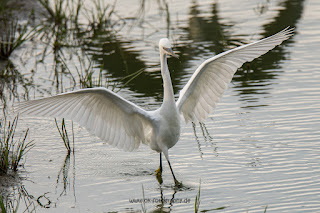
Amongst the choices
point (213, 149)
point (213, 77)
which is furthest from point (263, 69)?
point (213, 77)

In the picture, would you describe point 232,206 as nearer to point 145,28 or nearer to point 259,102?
point 259,102

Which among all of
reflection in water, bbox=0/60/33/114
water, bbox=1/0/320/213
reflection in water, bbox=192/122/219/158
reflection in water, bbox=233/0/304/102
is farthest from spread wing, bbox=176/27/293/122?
reflection in water, bbox=0/60/33/114

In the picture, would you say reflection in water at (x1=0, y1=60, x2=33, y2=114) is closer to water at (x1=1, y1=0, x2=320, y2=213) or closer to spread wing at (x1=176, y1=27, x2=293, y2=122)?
water at (x1=1, y1=0, x2=320, y2=213)

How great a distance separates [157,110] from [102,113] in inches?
24.0

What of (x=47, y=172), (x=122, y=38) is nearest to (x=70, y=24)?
(x=122, y=38)

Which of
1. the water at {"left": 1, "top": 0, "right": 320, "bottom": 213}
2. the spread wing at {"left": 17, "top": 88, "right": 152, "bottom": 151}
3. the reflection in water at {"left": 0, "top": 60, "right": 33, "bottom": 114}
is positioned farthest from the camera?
the reflection in water at {"left": 0, "top": 60, "right": 33, "bottom": 114}

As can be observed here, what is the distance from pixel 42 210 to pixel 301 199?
2.52m

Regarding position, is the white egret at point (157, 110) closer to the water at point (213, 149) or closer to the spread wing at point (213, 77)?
the spread wing at point (213, 77)

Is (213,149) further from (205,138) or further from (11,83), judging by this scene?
(11,83)

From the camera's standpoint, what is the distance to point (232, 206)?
19.1ft

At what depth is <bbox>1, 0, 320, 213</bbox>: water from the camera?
613 cm

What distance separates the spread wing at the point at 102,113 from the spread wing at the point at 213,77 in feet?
1.79

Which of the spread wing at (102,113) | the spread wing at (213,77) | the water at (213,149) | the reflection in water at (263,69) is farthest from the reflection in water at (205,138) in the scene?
the reflection in water at (263,69)

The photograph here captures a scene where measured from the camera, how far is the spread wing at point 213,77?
6.64 m
